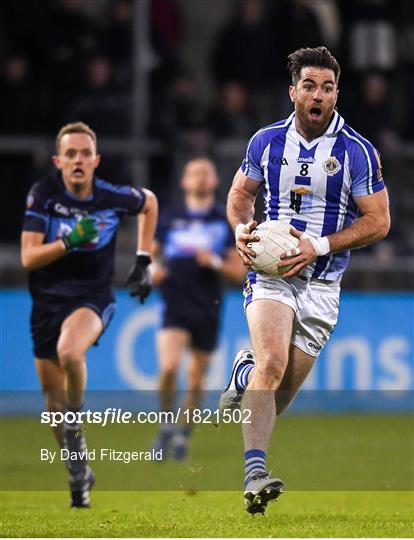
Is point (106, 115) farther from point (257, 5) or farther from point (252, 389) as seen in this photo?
point (252, 389)

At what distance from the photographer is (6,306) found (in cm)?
1538

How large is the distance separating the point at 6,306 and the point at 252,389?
7.41m

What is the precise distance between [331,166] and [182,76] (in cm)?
836

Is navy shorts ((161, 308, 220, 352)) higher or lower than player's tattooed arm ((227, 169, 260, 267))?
higher

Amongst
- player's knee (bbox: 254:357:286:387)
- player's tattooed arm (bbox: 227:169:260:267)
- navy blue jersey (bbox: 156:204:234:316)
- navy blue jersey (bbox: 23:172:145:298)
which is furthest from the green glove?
navy blue jersey (bbox: 156:204:234:316)

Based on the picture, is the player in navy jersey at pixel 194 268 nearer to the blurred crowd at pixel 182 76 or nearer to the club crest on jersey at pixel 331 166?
the blurred crowd at pixel 182 76

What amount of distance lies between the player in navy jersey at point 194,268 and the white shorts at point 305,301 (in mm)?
4750

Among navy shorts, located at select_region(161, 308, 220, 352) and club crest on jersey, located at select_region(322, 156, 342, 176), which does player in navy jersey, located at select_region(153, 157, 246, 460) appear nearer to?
navy shorts, located at select_region(161, 308, 220, 352)

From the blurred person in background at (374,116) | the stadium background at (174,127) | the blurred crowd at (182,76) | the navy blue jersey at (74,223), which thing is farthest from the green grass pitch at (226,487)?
the blurred person in background at (374,116)

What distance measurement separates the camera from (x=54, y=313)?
1053 cm

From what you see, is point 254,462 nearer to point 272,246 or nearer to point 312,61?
point 272,246

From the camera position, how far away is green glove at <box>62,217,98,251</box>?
1005 cm

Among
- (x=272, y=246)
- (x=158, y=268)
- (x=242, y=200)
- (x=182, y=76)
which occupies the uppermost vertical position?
(x=182, y=76)

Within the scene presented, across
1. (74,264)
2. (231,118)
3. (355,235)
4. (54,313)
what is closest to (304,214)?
(355,235)
